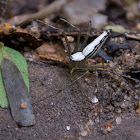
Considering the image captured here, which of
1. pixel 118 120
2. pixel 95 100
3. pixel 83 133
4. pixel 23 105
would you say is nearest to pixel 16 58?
pixel 23 105

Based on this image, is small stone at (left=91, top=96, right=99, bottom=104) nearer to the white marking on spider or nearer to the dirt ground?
the dirt ground

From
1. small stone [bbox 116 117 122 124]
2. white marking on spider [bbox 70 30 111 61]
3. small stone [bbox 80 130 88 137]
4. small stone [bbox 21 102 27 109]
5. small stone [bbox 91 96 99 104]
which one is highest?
white marking on spider [bbox 70 30 111 61]

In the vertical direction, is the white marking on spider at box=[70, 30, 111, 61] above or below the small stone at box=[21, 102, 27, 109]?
above

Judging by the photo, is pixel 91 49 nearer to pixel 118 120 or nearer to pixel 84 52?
pixel 84 52

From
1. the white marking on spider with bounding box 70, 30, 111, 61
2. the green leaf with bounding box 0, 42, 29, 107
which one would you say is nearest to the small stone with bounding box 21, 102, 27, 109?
the green leaf with bounding box 0, 42, 29, 107

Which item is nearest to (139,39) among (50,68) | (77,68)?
(77,68)

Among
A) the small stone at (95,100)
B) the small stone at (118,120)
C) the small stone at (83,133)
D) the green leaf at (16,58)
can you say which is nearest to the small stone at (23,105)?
the green leaf at (16,58)

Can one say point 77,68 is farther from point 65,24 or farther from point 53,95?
point 65,24
